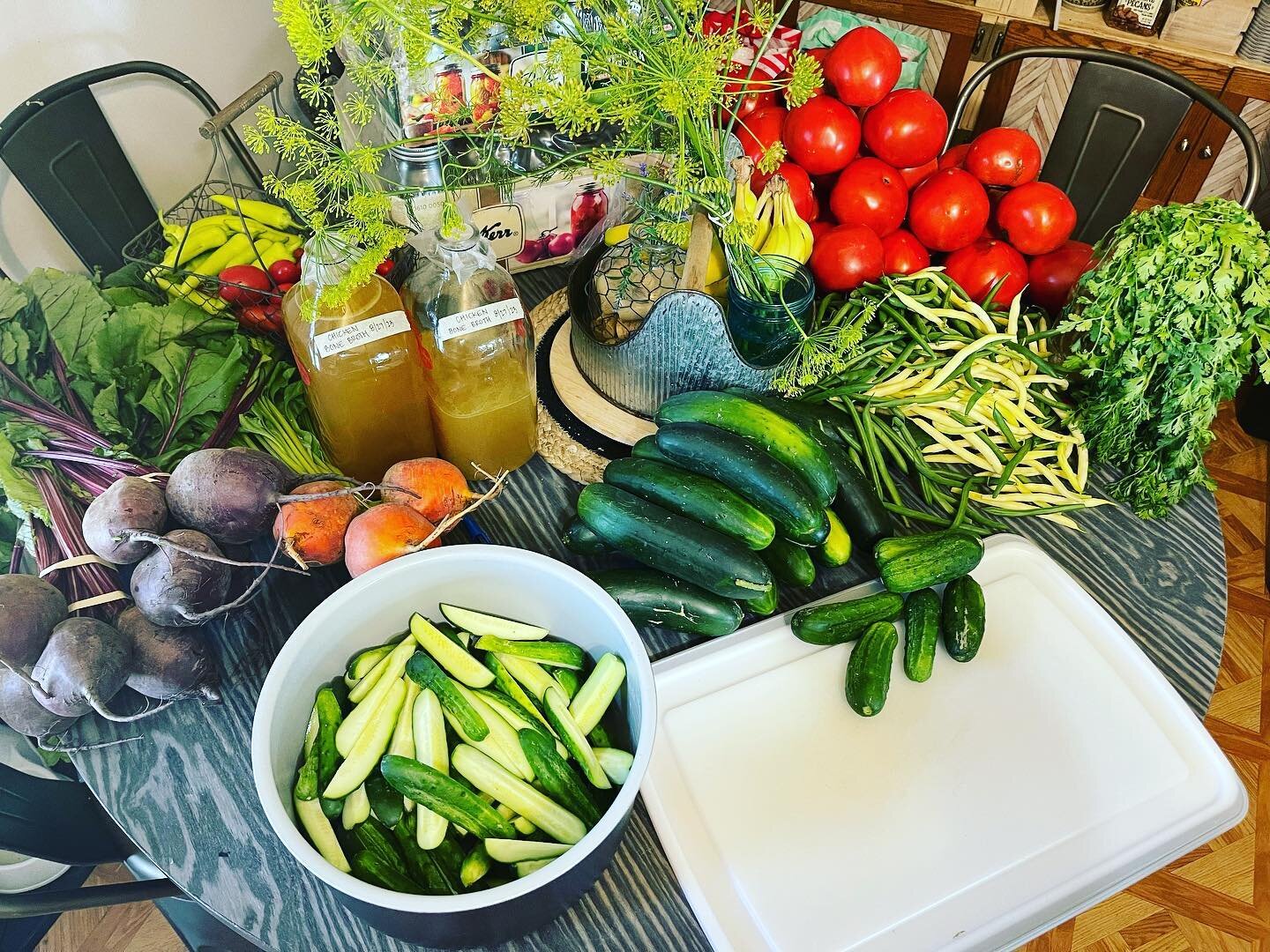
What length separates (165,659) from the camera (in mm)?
753

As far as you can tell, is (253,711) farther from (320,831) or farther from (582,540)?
(582,540)

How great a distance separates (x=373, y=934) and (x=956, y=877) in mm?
492

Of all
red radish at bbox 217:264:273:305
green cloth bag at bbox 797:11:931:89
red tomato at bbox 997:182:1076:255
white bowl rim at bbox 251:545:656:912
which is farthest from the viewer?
green cloth bag at bbox 797:11:931:89

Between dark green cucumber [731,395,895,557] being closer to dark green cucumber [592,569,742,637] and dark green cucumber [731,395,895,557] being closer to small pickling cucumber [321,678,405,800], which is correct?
dark green cucumber [592,569,742,637]

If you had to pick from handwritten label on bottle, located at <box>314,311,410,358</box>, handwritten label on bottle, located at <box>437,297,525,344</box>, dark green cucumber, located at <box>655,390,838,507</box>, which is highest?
handwritten label on bottle, located at <box>437,297,525,344</box>

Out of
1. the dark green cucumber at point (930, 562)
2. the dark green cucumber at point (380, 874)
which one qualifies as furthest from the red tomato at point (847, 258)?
the dark green cucumber at point (380, 874)

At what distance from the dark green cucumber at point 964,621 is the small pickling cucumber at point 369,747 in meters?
0.53

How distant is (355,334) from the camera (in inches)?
31.4

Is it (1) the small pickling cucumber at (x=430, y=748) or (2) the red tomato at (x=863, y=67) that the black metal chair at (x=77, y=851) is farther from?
(2) the red tomato at (x=863, y=67)

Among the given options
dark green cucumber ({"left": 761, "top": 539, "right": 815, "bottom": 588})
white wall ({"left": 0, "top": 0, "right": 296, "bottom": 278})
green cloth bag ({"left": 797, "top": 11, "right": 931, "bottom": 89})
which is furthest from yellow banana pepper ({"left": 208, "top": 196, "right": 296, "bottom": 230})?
green cloth bag ({"left": 797, "top": 11, "right": 931, "bottom": 89})

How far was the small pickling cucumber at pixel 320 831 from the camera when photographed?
613 mm

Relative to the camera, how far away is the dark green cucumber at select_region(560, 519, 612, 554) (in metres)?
0.88

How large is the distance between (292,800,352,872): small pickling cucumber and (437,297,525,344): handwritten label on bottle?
439 mm

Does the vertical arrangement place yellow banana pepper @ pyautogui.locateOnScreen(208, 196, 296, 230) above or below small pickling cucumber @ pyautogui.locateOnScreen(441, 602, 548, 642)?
above
